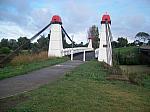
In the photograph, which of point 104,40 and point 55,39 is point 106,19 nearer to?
point 104,40

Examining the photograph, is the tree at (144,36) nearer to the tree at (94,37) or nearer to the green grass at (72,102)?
the tree at (94,37)

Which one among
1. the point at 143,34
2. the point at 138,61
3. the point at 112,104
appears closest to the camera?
the point at 112,104

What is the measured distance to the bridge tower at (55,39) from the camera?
118ft

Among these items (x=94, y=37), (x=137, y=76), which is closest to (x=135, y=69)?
(x=137, y=76)

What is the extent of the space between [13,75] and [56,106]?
7.28 m

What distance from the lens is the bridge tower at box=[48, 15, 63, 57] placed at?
3609 cm

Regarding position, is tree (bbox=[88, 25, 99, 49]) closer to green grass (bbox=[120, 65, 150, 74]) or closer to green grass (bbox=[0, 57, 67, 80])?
green grass (bbox=[120, 65, 150, 74])

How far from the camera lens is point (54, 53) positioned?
36.0 meters

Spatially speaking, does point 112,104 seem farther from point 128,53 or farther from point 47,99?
point 128,53

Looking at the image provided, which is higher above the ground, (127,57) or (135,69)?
(127,57)

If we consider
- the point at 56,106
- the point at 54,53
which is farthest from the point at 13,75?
the point at 54,53

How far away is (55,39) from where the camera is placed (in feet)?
120

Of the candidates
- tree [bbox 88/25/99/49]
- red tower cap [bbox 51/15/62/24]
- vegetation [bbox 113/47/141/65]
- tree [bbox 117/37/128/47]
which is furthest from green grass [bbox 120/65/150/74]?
tree [bbox 117/37/128/47]

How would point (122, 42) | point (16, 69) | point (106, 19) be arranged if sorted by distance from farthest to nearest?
1. point (122, 42)
2. point (106, 19)
3. point (16, 69)
